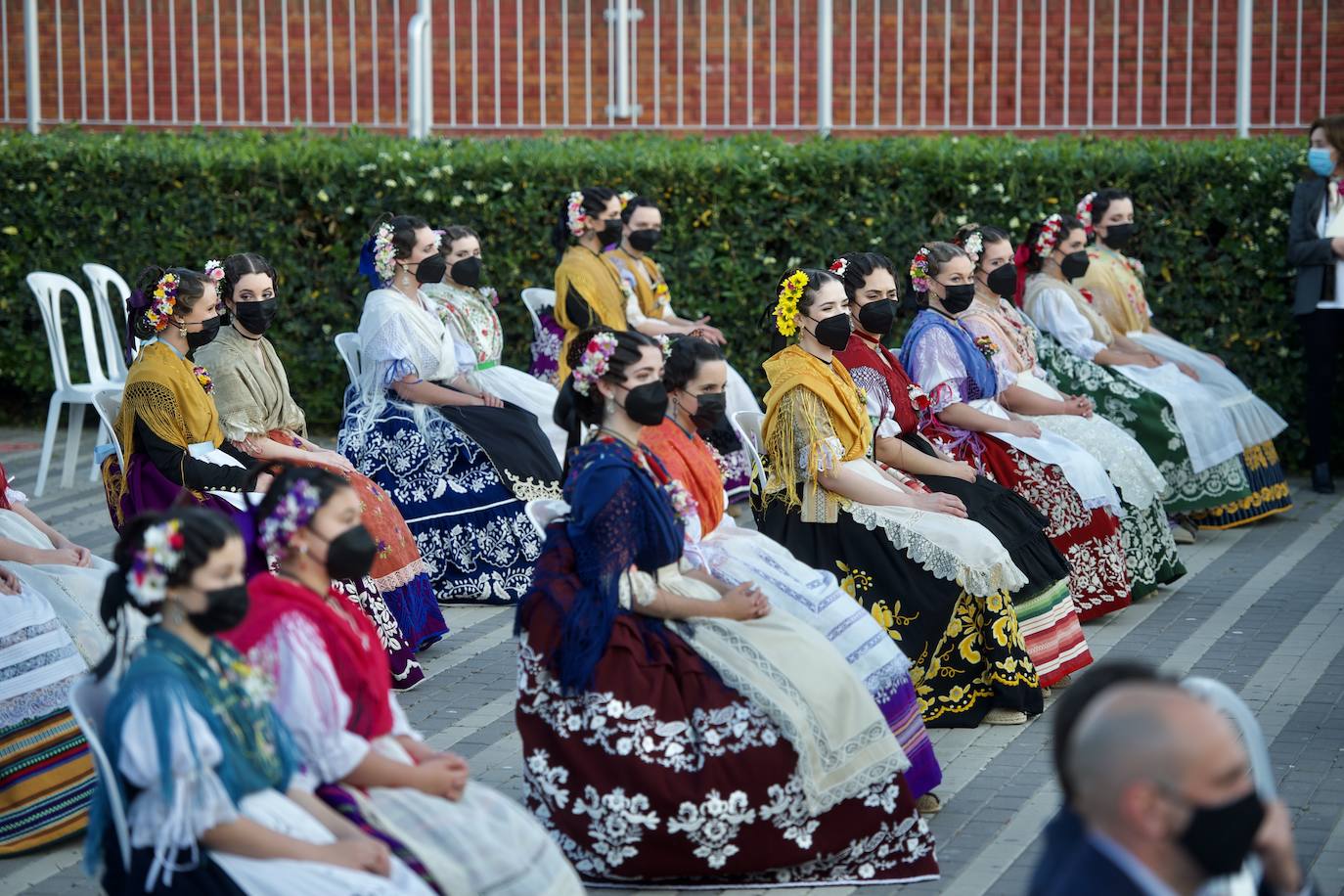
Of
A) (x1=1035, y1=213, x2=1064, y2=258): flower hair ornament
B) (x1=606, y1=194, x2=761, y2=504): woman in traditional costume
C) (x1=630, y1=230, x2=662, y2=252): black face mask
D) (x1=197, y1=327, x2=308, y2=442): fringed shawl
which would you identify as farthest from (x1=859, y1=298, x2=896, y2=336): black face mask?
(x1=630, y1=230, x2=662, y2=252): black face mask

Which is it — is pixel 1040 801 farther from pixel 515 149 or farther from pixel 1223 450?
pixel 515 149

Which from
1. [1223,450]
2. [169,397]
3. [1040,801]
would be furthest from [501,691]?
[1223,450]

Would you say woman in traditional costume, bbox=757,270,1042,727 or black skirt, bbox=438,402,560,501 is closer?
woman in traditional costume, bbox=757,270,1042,727

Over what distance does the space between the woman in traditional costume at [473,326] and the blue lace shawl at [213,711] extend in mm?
4612

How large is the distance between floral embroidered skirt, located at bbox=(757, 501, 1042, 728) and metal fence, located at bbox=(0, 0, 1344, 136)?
7.88m

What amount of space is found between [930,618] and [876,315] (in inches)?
44.7

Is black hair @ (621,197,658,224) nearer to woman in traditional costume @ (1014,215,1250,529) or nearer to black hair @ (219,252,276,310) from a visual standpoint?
woman in traditional costume @ (1014,215,1250,529)

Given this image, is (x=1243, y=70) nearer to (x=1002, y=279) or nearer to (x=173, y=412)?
(x=1002, y=279)

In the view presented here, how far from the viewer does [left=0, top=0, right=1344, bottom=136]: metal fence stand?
1424 cm

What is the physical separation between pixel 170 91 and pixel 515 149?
540 cm

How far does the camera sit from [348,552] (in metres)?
4.12

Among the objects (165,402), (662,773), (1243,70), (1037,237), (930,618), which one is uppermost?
(1243,70)

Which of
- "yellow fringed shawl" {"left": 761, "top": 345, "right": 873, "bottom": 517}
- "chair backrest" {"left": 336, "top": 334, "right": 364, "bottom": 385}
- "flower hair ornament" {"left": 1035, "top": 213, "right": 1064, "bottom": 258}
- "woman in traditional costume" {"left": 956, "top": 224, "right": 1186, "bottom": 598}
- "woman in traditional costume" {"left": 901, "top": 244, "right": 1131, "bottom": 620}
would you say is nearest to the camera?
"yellow fringed shawl" {"left": 761, "top": 345, "right": 873, "bottom": 517}

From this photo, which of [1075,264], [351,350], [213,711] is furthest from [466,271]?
[213,711]
